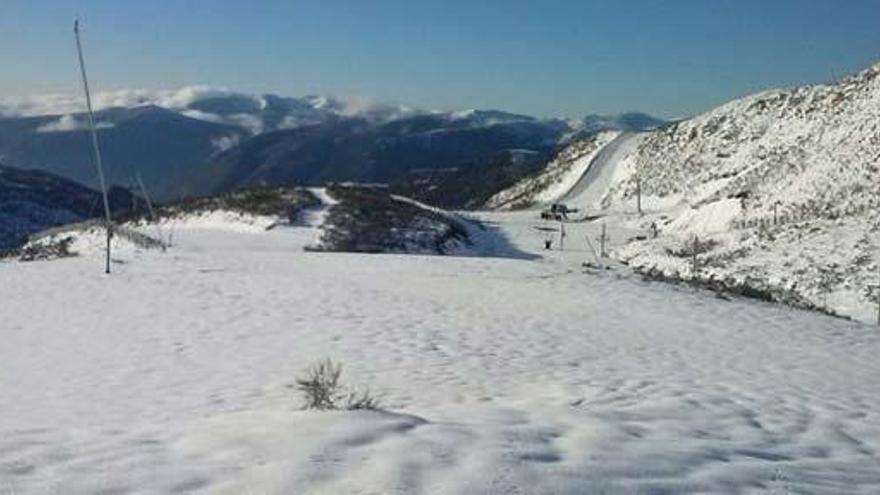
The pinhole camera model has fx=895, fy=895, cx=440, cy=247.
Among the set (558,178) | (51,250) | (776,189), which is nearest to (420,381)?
(51,250)

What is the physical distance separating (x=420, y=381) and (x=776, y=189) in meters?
56.9

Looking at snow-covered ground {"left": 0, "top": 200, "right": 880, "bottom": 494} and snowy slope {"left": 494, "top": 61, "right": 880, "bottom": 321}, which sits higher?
snowy slope {"left": 494, "top": 61, "right": 880, "bottom": 321}

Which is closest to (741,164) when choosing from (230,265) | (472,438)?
(230,265)

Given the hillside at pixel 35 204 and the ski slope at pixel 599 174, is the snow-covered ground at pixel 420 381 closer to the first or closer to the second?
the hillside at pixel 35 204

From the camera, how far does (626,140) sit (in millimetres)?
122750

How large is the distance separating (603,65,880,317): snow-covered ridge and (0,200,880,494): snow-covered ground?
479 inches

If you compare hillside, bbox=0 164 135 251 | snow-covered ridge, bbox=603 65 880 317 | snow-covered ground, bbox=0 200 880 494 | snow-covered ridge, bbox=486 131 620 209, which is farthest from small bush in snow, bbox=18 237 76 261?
snow-covered ridge, bbox=486 131 620 209

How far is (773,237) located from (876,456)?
34.5m

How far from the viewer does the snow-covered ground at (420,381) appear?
5934mm

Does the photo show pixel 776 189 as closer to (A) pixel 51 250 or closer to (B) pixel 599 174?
(B) pixel 599 174

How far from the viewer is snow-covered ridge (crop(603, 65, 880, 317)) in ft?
112

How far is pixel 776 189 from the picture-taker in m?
63.4

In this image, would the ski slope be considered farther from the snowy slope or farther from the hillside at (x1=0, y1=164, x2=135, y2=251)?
the hillside at (x1=0, y1=164, x2=135, y2=251)

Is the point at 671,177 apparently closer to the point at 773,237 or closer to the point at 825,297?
the point at 773,237
